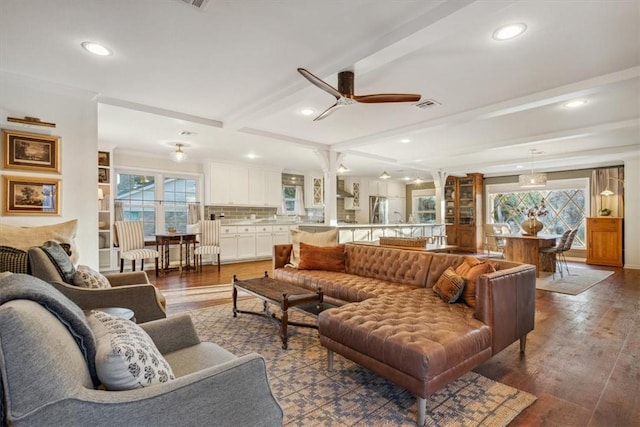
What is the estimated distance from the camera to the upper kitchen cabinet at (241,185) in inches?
283

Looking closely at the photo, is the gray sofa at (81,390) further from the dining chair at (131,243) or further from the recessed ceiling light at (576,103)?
the dining chair at (131,243)

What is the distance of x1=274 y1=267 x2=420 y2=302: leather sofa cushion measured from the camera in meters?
2.98

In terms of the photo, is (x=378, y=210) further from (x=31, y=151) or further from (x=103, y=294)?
(x=103, y=294)

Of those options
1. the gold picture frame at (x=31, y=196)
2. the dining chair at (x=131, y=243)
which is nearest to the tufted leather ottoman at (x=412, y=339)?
the gold picture frame at (x=31, y=196)

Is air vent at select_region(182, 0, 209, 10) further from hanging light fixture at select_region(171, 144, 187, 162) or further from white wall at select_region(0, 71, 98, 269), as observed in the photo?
hanging light fixture at select_region(171, 144, 187, 162)

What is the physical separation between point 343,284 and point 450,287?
42.8 inches

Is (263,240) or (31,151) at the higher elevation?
(31,151)

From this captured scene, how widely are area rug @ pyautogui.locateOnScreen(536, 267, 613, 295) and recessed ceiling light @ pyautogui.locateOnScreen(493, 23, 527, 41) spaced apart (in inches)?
150

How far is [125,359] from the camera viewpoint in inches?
38.3

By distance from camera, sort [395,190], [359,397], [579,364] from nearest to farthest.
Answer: [359,397] < [579,364] < [395,190]

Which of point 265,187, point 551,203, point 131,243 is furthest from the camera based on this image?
point 551,203

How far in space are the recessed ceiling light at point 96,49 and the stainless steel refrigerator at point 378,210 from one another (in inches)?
333

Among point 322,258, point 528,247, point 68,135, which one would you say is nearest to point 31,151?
point 68,135

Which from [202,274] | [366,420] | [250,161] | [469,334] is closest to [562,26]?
[469,334]
